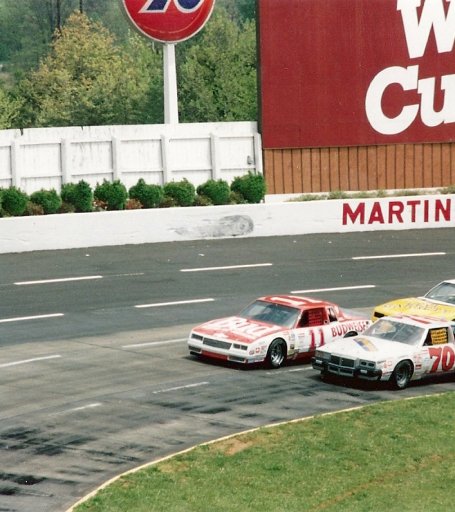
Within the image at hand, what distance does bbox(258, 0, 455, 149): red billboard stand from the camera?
152 ft

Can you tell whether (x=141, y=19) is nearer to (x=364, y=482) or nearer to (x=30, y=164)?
(x=30, y=164)

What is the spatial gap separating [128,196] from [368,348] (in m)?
19.4

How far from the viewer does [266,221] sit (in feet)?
141

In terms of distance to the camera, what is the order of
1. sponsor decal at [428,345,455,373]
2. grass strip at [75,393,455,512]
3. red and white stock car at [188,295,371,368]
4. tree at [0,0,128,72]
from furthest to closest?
1. tree at [0,0,128,72]
2. red and white stock car at [188,295,371,368]
3. sponsor decal at [428,345,455,373]
4. grass strip at [75,393,455,512]

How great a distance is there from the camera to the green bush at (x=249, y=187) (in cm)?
4488

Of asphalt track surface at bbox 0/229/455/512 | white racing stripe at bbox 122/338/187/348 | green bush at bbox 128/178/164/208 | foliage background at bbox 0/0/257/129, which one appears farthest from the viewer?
foliage background at bbox 0/0/257/129

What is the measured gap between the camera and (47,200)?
135ft

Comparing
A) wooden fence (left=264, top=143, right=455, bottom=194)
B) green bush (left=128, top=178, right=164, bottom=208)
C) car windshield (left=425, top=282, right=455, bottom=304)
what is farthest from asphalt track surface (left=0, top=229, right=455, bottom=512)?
wooden fence (left=264, top=143, right=455, bottom=194)

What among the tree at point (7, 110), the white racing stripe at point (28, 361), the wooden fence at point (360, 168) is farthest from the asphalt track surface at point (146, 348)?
the tree at point (7, 110)

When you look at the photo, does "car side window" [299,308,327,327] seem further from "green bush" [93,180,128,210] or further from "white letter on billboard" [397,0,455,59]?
"white letter on billboard" [397,0,455,59]

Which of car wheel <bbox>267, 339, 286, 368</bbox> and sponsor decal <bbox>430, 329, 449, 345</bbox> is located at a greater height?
sponsor decal <bbox>430, 329, 449, 345</bbox>

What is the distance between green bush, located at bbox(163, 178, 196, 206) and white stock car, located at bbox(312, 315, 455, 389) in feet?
58.6

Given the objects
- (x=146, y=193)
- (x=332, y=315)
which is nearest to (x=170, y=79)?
(x=146, y=193)

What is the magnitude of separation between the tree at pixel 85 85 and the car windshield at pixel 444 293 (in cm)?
6079
